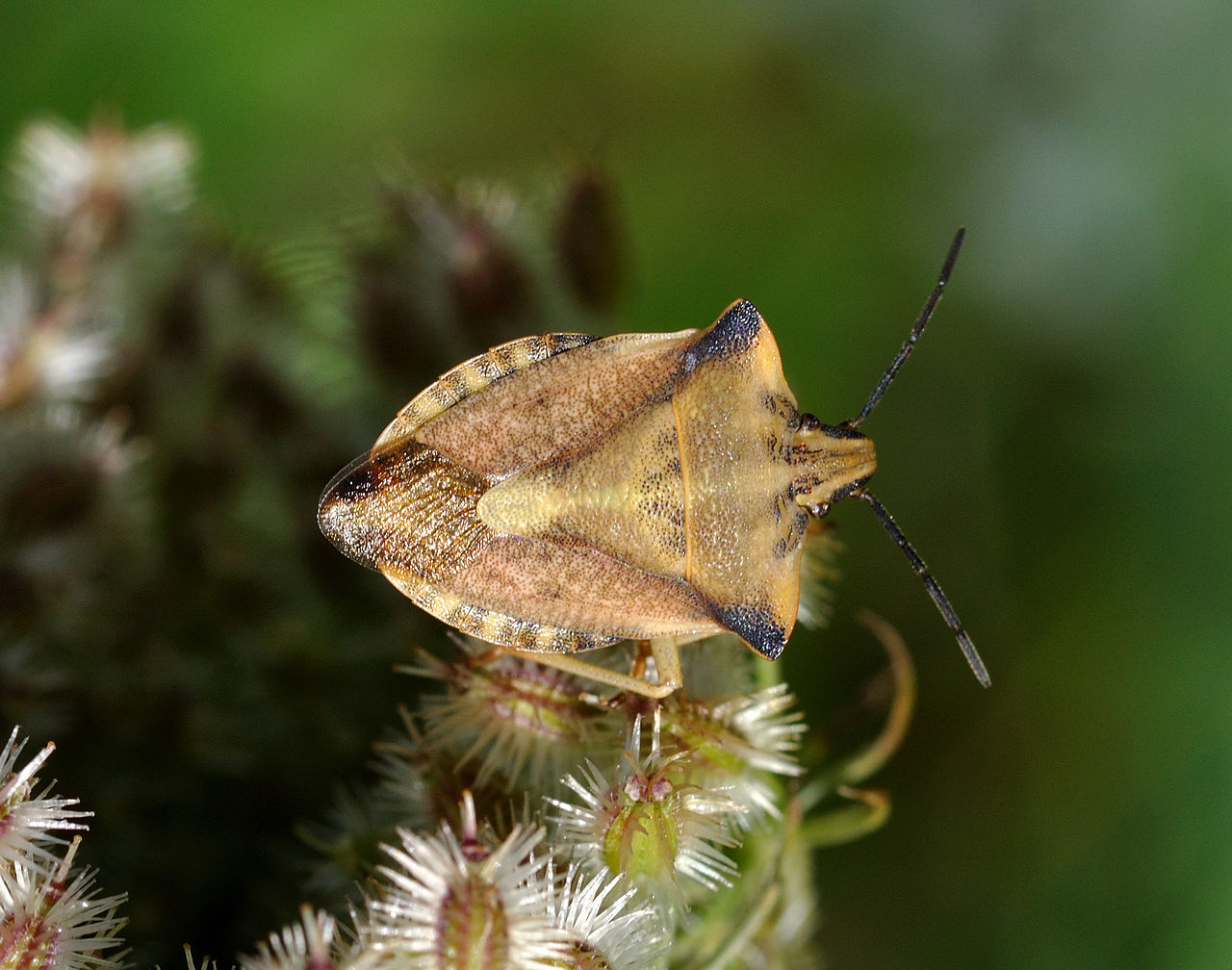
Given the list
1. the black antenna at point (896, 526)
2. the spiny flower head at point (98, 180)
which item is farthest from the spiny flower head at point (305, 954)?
the spiny flower head at point (98, 180)

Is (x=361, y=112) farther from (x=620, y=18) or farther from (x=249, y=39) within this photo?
(x=620, y=18)

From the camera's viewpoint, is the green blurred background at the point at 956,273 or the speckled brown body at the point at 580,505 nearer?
the speckled brown body at the point at 580,505

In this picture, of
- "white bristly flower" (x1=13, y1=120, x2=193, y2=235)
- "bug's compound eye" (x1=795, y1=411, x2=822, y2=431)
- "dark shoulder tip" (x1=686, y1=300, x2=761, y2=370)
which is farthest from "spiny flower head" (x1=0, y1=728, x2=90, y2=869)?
"white bristly flower" (x1=13, y1=120, x2=193, y2=235)

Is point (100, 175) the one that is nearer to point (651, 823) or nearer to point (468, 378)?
point (468, 378)

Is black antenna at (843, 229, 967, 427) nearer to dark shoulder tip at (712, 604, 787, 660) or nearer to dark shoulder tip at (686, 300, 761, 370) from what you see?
dark shoulder tip at (686, 300, 761, 370)

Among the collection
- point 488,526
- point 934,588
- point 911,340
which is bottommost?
point 934,588

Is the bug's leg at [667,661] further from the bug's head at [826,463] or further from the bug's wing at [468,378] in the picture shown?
the bug's wing at [468,378]

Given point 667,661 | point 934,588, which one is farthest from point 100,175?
point 934,588
